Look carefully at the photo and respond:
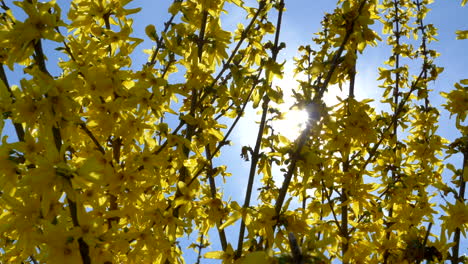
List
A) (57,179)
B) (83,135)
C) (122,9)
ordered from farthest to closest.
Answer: (122,9)
(83,135)
(57,179)

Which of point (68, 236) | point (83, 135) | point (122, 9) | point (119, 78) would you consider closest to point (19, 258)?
point (83, 135)

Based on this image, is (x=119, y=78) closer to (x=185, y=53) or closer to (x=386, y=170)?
(x=185, y=53)

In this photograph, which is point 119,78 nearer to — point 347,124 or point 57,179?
point 57,179

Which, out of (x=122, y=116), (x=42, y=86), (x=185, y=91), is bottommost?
(x=42, y=86)

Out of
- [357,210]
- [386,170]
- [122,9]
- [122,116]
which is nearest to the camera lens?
[122,116]

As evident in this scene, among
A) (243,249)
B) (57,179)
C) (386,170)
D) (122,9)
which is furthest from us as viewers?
(386,170)

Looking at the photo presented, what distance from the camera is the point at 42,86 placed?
1911 millimetres

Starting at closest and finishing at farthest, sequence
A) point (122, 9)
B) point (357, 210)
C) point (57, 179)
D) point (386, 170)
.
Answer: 1. point (57, 179)
2. point (122, 9)
3. point (357, 210)
4. point (386, 170)

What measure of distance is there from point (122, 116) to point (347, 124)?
5.38 ft

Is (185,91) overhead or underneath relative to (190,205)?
overhead

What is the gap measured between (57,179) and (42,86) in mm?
440

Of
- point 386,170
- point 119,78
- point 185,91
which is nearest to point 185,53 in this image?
point 185,91

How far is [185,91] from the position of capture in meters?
3.31

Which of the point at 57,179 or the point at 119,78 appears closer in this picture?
the point at 57,179
